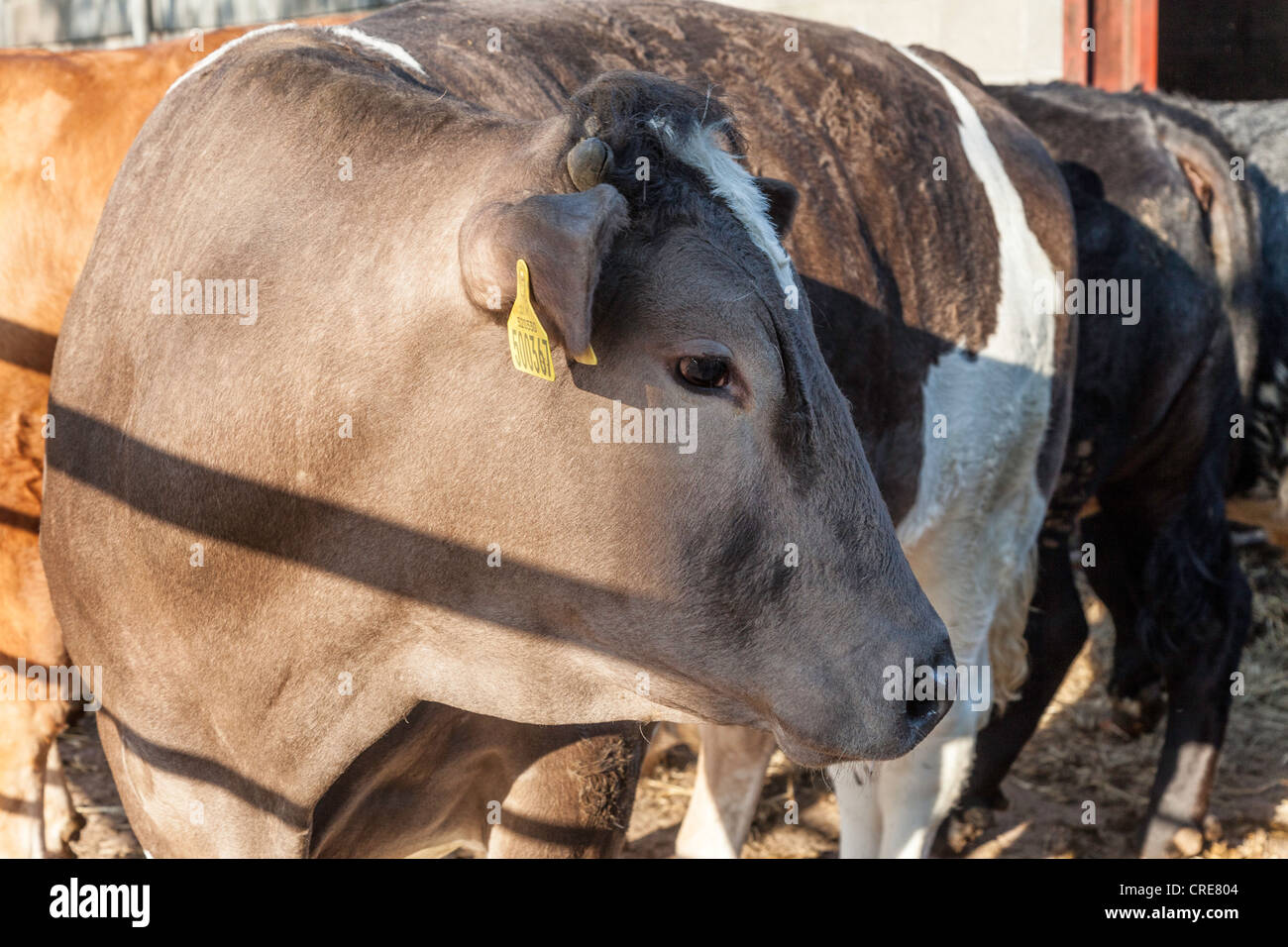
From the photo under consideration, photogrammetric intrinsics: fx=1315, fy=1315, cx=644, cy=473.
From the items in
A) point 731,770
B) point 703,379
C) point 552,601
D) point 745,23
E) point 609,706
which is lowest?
point 731,770

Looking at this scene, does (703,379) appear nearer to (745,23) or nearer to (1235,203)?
(745,23)

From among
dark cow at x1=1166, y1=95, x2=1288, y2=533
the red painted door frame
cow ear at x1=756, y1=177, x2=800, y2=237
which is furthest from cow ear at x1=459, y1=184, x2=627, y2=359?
the red painted door frame

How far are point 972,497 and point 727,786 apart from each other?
1.03 meters

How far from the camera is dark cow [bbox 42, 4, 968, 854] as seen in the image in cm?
177

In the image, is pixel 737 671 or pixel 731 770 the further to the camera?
pixel 731 770

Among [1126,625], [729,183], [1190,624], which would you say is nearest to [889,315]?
[729,183]

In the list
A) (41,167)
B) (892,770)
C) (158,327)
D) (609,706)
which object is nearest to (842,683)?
(609,706)

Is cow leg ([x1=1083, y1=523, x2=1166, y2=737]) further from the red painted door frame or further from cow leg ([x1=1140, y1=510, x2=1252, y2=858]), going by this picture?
the red painted door frame

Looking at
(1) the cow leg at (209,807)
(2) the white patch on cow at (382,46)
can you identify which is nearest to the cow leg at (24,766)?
(1) the cow leg at (209,807)

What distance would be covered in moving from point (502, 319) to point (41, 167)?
1.87 m

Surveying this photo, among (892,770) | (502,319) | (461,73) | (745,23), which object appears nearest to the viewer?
(502,319)

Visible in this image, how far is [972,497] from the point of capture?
3.29 metres

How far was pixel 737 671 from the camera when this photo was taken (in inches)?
73.2

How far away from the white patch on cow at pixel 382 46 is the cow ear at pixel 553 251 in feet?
2.26
